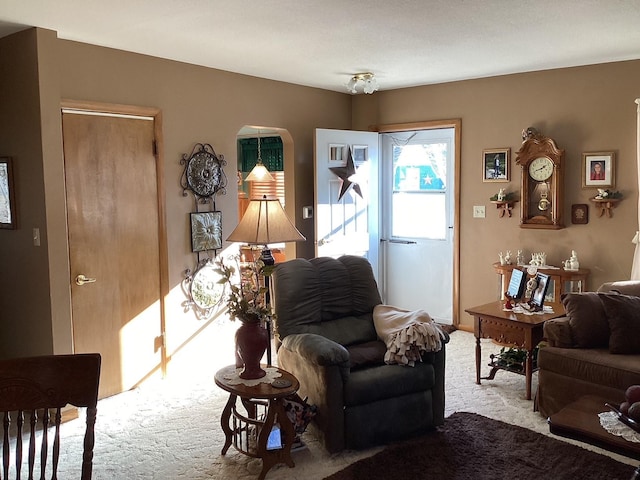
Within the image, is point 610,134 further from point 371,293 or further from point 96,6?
→ point 96,6

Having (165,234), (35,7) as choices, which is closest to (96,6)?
(35,7)

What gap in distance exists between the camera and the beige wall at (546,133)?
4.71 metres

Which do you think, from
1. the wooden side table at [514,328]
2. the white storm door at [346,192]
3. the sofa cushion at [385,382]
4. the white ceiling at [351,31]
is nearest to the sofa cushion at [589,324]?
the wooden side table at [514,328]

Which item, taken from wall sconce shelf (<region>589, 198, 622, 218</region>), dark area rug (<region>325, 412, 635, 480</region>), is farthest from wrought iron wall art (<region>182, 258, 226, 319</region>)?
wall sconce shelf (<region>589, 198, 622, 218</region>)

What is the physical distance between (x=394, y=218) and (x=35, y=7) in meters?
4.02

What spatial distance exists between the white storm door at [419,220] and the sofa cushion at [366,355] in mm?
2479

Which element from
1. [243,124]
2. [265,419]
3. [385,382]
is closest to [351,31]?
[243,124]

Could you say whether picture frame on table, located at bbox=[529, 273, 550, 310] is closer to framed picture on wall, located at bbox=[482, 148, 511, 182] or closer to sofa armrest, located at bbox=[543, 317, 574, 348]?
sofa armrest, located at bbox=[543, 317, 574, 348]

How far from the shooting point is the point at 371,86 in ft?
16.8

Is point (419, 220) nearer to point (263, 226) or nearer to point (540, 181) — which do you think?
point (540, 181)

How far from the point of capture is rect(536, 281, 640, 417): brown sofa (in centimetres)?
330

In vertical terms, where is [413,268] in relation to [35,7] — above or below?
below

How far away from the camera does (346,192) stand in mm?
5750

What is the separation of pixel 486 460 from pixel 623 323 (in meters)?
1.14
